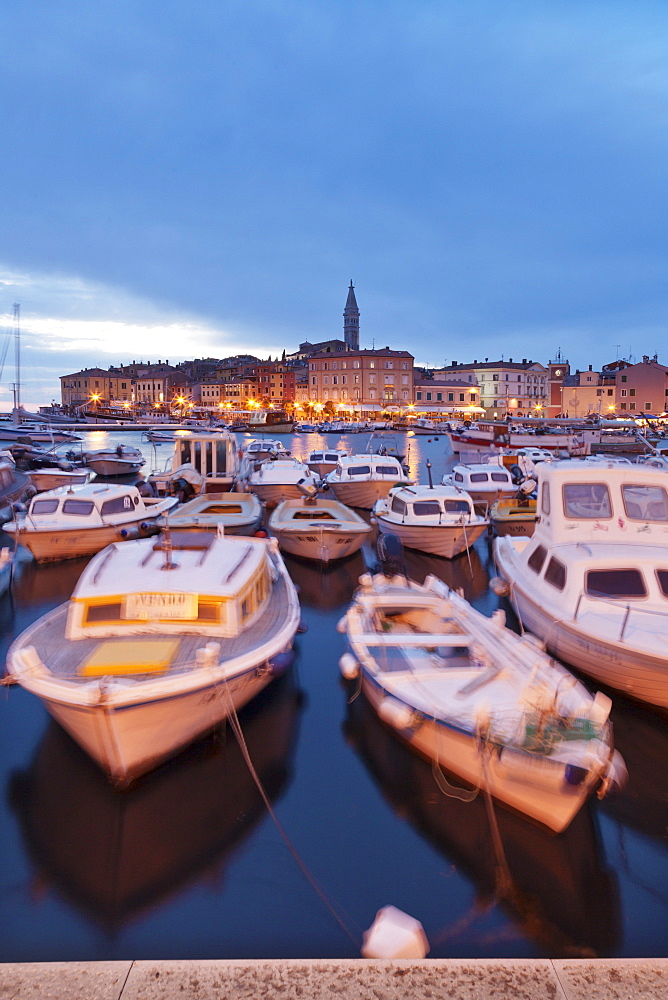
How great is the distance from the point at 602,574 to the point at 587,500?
1.99m

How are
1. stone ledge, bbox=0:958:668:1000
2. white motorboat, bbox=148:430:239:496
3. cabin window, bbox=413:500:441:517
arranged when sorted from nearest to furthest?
stone ledge, bbox=0:958:668:1000 → cabin window, bbox=413:500:441:517 → white motorboat, bbox=148:430:239:496

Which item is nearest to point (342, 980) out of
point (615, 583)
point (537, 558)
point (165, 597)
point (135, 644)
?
point (135, 644)

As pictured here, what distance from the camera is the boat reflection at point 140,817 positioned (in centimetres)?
591

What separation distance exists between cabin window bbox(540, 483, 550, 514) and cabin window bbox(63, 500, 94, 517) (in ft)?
42.0

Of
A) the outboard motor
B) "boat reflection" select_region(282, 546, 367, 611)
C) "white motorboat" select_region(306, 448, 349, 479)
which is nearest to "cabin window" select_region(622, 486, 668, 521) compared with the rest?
the outboard motor

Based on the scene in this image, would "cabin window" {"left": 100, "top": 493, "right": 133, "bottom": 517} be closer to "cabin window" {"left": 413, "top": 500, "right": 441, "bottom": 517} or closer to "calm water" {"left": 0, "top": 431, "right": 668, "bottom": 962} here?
"cabin window" {"left": 413, "top": 500, "right": 441, "bottom": 517}

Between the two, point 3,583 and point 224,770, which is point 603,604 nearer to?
point 224,770

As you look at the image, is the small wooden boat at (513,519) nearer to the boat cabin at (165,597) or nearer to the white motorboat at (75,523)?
the white motorboat at (75,523)

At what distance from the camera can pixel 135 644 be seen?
7750 millimetres

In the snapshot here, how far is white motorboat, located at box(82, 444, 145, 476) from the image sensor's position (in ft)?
128

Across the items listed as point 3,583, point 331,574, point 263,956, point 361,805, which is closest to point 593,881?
point 361,805

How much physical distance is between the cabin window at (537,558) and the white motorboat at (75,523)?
10.7m

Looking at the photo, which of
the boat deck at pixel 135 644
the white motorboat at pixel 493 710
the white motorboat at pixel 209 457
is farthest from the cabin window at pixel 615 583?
the white motorboat at pixel 209 457

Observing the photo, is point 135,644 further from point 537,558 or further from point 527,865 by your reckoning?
point 537,558
